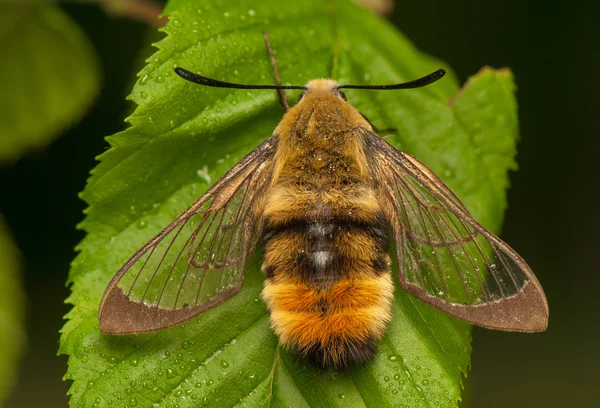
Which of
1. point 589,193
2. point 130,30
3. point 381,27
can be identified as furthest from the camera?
point 589,193

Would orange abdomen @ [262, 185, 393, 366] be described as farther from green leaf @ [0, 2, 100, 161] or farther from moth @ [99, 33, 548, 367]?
green leaf @ [0, 2, 100, 161]

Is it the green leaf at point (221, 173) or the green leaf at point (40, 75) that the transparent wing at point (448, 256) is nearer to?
the green leaf at point (221, 173)

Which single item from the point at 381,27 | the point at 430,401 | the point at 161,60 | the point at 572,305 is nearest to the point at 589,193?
the point at 572,305

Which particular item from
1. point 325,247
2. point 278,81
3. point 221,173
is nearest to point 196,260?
point 221,173

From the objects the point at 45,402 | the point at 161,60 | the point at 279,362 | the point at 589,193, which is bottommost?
the point at 45,402

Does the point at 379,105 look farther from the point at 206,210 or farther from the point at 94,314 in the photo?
the point at 94,314

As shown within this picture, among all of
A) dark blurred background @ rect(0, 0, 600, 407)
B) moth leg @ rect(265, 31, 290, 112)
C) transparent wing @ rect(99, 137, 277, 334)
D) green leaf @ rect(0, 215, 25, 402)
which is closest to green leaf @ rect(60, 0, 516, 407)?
moth leg @ rect(265, 31, 290, 112)
